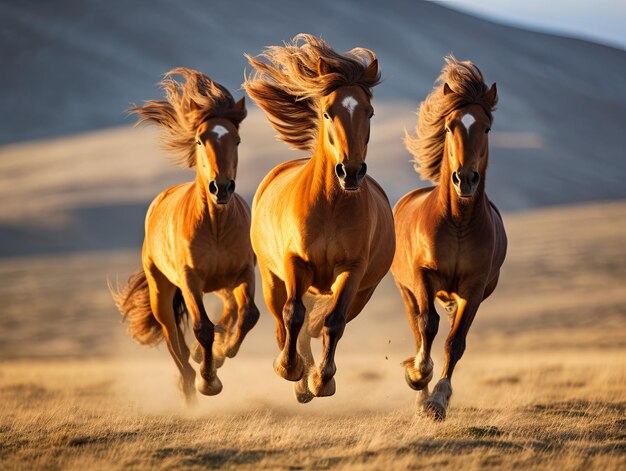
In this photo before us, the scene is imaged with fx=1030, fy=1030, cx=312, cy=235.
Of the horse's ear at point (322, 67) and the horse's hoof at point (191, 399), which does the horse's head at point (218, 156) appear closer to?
the horse's ear at point (322, 67)

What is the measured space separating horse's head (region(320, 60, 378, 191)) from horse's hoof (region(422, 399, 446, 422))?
2420mm

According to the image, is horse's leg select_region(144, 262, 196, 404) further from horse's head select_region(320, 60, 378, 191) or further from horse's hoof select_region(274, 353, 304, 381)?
horse's head select_region(320, 60, 378, 191)

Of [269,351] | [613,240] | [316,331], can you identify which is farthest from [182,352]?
[613,240]

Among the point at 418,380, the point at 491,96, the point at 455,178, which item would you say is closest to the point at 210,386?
the point at 418,380

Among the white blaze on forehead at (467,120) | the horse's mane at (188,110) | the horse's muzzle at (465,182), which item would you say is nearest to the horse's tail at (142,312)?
the horse's mane at (188,110)

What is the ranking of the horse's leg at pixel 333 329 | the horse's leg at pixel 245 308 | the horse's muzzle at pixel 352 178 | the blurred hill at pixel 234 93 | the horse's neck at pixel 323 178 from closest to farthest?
the horse's muzzle at pixel 352 178
the horse's leg at pixel 333 329
the horse's neck at pixel 323 178
the horse's leg at pixel 245 308
the blurred hill at pixel 234 93

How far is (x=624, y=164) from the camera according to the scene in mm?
78875

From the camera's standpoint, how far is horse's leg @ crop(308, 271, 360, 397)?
26.3ft

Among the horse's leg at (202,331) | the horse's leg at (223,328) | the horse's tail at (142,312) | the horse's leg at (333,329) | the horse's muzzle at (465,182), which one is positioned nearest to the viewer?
the horse's leg at (333,329)

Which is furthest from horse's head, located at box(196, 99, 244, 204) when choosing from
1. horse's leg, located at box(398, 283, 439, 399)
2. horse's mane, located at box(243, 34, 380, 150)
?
horse's leg, located at box(398, 283, 439, 399)

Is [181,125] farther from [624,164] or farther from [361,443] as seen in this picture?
[624,164]

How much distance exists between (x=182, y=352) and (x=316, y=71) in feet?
13.0

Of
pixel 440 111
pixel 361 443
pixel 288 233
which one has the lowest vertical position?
pixel 361 443

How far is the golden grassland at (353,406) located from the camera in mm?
7934
